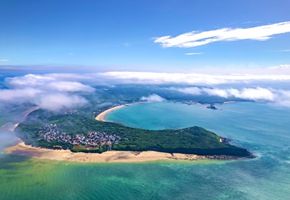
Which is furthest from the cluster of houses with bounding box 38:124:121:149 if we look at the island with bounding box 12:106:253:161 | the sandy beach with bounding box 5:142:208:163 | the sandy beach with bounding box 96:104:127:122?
the sandy beach with bounding box 96:104:127:122

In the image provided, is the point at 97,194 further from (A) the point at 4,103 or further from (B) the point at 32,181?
(A) the point at 4,103

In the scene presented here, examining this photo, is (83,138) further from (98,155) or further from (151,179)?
(151,179)

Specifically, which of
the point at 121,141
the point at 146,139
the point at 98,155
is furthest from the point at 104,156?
the point at 146,139

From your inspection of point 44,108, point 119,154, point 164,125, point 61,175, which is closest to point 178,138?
point 119,154

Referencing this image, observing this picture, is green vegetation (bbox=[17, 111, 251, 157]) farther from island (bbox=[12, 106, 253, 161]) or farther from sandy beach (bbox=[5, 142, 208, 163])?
sandy beach (bbox=[5, 142, 208, 163])

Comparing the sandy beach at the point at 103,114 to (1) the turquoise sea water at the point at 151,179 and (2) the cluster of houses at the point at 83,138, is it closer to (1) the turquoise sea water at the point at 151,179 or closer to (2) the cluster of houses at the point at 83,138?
(2) the cluster of houses at the point at 83,138

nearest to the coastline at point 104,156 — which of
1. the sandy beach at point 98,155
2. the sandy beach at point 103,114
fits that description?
the sandy beach at point 98,155
